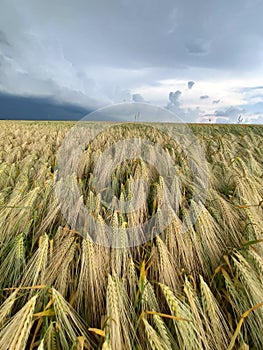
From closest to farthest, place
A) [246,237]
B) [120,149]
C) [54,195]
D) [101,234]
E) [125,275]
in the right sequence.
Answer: [125,275] < [101,234] < [246,237] < [54,195] < [120,149]

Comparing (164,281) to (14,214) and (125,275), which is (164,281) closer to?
(125,275)

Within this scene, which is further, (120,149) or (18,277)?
(120,149)

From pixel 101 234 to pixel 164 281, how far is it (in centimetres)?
38

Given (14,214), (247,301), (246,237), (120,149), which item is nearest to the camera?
(247,301)

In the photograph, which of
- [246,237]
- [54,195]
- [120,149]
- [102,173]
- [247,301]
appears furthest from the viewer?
[120,149]

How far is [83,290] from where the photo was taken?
1.06 m

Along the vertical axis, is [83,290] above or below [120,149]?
below

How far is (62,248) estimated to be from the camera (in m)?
1.20

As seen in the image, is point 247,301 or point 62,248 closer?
point 247,301

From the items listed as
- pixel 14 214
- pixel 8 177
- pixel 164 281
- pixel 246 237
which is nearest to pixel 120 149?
pixel 8 177

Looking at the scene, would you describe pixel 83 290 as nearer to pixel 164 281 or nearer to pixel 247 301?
pixel 164 281

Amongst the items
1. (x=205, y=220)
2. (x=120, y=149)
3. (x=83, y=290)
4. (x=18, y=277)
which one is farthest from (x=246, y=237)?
(x=120, y=149)

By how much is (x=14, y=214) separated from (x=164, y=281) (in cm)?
95

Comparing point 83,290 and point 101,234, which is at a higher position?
point 101,234
